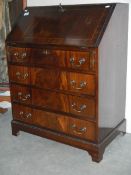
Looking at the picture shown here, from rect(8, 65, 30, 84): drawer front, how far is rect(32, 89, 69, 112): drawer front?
130 millimetres

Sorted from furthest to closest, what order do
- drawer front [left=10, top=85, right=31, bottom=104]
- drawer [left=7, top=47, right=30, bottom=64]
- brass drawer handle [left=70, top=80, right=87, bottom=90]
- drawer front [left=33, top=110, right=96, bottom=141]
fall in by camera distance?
drawer front [left=10, top=85, right=31, bottom=104]
drawer [left=7, top=47, right=30, bottom=64]
drawer front [left=33, top=110, right=96, bottom=141]
brass drawer handle [left=70, top=80, right=87, bottom=90]

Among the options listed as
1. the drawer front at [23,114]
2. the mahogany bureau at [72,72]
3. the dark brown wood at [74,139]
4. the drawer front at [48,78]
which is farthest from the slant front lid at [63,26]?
the dark brown wood at [74,139]

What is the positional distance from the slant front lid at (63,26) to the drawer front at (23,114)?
24.1 inches

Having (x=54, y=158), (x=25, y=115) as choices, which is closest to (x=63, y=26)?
(x=25, y=115)

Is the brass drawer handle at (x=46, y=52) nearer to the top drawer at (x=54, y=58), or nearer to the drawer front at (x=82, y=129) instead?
the top drawer at (x=54, y=58)

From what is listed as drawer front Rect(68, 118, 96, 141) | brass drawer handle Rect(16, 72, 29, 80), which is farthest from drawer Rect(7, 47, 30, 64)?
drawer front Rect(68, 118, 96, 141)

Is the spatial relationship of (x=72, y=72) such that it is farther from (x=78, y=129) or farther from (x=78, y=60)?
(x=78, y=129)

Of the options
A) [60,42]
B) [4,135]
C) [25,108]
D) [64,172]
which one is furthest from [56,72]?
[4,135]

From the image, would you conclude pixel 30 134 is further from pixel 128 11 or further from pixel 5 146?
pixel 128 11

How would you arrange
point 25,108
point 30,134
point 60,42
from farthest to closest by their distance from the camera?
point 30,134 → point 25,108 → point 60,42

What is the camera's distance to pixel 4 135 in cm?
270

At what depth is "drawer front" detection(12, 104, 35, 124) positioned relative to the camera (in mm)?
2458

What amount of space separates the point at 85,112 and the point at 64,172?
1.61 feet

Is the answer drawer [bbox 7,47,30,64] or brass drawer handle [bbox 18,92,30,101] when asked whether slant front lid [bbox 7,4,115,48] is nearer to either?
drawer [bbox 7,47,30,64]
